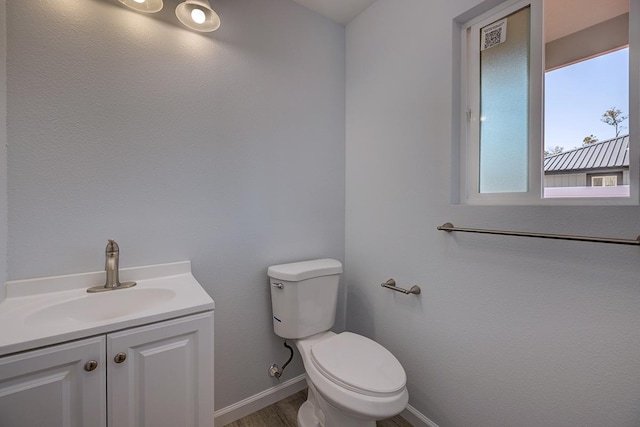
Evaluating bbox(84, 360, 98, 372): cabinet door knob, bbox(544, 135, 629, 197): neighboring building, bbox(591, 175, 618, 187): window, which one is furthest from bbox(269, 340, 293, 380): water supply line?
bbox(591, 175, 618, 187): window

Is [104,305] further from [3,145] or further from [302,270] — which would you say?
[302,270]

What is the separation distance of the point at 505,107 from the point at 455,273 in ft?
2.72

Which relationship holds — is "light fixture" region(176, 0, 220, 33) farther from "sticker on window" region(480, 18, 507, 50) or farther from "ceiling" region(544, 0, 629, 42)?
"ceiling" region(544, 0, 629, 42)

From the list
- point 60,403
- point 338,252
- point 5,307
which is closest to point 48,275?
point 5,307

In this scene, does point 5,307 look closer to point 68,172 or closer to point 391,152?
point 68,172

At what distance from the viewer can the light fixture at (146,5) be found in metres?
1.23

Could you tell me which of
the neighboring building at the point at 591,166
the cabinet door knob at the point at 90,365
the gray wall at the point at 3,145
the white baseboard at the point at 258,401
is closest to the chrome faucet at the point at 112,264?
the gray wall at the point at 3,145

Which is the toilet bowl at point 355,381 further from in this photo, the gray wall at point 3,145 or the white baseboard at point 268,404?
the gray wall at point 3,145

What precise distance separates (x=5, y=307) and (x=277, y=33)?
1863mm

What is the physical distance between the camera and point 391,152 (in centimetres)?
166

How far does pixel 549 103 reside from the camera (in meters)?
1.14

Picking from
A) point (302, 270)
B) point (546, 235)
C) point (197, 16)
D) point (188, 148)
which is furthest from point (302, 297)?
point (197, 16)

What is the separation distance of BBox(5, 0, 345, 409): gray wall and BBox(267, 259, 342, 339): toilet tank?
0.14 m

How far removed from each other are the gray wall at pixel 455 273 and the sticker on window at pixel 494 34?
0.14 metres
